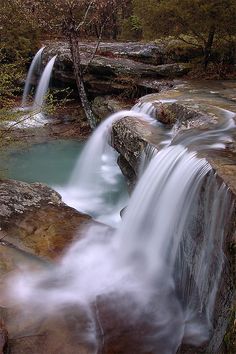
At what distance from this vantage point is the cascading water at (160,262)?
538 cm

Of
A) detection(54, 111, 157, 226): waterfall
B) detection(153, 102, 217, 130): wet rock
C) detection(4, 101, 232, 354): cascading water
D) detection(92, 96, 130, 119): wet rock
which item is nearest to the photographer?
detection(4, 101, 232, 354): cascading water

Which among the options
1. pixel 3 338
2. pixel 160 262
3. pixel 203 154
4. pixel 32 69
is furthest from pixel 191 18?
pixel 3 338

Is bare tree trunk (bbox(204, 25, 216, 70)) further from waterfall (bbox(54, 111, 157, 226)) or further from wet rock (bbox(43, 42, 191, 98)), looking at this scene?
waterfall (bbox(54, 111, 157, 226))

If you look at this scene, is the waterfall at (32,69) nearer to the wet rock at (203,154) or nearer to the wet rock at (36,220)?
the wet rock at (203,154)

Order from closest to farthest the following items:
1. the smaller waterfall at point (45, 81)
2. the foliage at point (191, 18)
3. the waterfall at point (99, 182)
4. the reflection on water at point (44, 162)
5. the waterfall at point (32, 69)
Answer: the waterfall at point (99, 182)
the foliage at point (191, 18)
the reflection on water at point (44, 162)
the smaller waterfall at point (45, 81)
the waterfall at point (32, 69)

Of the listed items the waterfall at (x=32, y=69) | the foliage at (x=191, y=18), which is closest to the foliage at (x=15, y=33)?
the waterfall at (x=32, y=69)

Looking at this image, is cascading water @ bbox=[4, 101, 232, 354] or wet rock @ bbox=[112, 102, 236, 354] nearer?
wet rock @ bbox=[112, 102, 236, 354]

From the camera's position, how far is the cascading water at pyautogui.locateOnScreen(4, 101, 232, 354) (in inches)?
212

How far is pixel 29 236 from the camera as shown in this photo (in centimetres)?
742

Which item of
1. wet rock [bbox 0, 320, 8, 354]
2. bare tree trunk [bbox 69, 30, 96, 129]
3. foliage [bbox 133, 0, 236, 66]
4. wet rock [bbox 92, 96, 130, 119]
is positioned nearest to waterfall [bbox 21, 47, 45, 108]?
bare tree trunk [bbox 69, 30, 96, 129]

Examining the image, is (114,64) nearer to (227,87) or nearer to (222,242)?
(227,87)

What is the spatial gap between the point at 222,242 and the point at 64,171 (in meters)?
8.20

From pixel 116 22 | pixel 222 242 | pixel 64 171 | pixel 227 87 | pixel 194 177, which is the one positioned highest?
pixel 116 22

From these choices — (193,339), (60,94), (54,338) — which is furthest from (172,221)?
(60,94)
